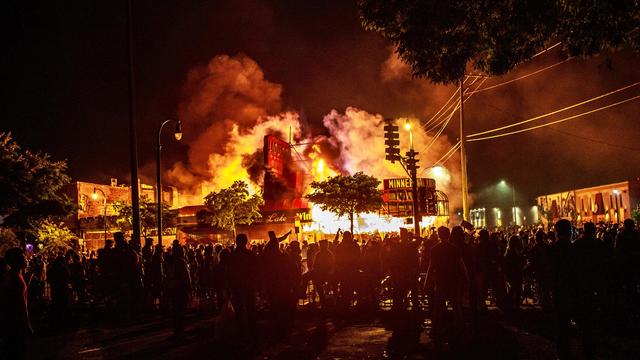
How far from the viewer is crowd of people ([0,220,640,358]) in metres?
6.79

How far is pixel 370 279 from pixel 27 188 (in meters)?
14.5

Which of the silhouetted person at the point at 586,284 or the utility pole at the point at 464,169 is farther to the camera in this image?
the utility pole at the point at 464,169

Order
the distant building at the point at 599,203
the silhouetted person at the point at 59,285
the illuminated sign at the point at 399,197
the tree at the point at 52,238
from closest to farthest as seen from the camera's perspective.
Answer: the silhouetted person at the point at 59,285 → the tree at the point at 52,238 → the illuminated sign at the point at 399,197 → the distant building at the point at 599,203

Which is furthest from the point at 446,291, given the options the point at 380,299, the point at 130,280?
the point at 130,280

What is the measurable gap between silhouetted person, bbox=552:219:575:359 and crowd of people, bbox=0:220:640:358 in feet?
0.04

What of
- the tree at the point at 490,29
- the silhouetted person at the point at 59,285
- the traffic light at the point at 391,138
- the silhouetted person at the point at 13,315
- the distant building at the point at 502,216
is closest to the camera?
the silhouetted person at the point at 13,315

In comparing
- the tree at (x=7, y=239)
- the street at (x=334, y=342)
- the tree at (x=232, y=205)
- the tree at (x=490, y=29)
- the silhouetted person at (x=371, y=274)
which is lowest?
the street at (x=334, y=342)

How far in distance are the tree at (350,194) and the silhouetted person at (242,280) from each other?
1889 centimetres

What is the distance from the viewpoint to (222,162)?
60.7 meters

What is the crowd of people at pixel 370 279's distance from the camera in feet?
22.3

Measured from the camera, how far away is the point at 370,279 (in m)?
13.3

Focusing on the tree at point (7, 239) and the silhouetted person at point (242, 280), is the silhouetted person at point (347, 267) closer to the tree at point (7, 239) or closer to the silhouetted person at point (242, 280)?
the silhouetted person at point (242, 280)

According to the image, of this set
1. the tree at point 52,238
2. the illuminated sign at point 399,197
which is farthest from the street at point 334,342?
the illuminated sign at point 399,197

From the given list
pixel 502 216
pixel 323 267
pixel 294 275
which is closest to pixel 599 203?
pixel 502 216
